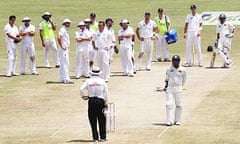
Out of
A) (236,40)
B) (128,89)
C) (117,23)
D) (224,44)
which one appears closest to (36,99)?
(128,89)

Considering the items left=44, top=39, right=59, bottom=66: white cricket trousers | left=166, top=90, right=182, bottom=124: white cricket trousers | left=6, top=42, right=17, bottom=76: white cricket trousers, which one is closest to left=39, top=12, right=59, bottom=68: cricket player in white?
left=44, top=39, right=59, bottom=66: white cricket trousers

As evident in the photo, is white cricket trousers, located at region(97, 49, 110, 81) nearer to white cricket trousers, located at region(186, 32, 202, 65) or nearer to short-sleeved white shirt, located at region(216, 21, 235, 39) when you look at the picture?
white cricket trousers, located at region(186, 32, 202, 65)

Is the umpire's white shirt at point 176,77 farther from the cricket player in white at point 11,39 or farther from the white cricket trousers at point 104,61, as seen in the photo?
the cricket player in white at point 11,39

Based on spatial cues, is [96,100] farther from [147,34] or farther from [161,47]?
[161,47]

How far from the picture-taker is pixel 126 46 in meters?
32.2

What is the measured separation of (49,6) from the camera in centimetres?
5559

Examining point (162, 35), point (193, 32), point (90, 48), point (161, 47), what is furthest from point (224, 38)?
point (90, 48)

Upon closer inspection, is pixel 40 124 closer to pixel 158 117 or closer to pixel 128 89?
pixel 158 117

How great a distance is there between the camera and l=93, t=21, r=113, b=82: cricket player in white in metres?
31.0

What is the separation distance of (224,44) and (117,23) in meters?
15.3

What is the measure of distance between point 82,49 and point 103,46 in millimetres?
1218

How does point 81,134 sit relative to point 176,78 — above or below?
below

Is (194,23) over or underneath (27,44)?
over

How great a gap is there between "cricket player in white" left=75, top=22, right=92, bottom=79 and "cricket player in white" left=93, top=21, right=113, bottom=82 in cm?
68
